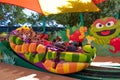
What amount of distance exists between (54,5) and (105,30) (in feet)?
10.1

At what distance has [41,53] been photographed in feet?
25.5

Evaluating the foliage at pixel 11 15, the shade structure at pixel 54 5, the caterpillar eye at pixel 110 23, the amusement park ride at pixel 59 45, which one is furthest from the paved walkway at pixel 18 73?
the foliage at pixel 11 15

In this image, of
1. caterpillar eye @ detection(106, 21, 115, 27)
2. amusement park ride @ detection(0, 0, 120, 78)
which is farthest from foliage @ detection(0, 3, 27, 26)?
caterpillar eye @ detection(106, 21, 115, 27)

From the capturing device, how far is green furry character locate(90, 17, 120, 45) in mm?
11039

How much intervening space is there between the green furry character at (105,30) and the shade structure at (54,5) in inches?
29.2

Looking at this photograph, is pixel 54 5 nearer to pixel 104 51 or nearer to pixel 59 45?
pixel 59 45

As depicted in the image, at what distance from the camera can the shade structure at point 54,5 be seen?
8.29 meters

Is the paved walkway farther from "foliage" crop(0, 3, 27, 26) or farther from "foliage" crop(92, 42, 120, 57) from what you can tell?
"foliage" crop(0, 3, 27, 26)

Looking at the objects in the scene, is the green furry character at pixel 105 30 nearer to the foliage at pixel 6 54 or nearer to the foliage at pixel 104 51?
the foliage at pixel 104 51

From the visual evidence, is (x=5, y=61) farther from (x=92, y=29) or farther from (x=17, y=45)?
(x=92, y=29)

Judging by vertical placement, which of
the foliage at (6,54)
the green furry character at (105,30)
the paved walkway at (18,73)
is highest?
→ the green furry character at (105,30)

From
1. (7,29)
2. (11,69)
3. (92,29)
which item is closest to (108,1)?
(92,29)

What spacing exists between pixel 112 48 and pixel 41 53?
4.27 m

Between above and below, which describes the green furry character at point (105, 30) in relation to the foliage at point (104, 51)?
above
